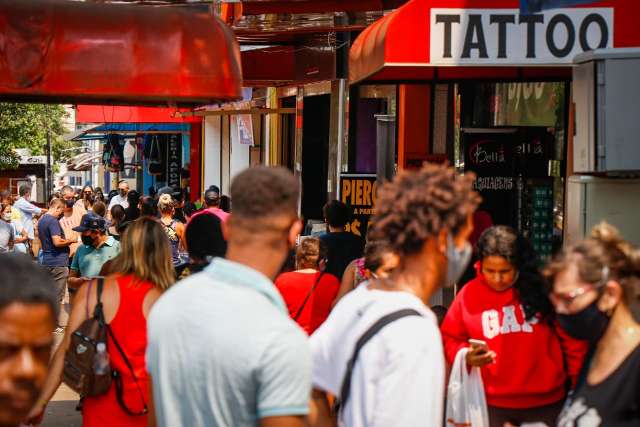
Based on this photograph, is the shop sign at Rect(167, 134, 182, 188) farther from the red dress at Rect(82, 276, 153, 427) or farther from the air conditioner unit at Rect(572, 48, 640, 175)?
the air conditioner unit at Rect(572, 48, 640, 175)

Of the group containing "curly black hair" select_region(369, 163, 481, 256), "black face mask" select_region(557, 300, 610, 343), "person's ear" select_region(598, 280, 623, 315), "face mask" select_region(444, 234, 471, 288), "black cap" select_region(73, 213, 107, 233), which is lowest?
"black cap" select_region(73, 213, 107, 233)

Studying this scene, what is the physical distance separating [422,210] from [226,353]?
0.88 m

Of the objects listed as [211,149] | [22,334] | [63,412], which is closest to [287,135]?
[211,149]

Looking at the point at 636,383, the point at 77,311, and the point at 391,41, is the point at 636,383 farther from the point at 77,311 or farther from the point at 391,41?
the point at 391,41

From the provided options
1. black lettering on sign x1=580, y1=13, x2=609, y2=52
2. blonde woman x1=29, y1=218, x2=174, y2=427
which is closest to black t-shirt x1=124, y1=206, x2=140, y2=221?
black lettering on sign x1=580, y1=13, x2=609, y2=52

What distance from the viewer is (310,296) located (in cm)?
762

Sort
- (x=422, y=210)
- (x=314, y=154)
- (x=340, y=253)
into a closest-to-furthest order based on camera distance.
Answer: (x=422, y=210) < (x=340, y=253) < (x=314, y=154)

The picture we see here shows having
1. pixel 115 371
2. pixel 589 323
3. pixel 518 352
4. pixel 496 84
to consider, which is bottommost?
pixel 115 371

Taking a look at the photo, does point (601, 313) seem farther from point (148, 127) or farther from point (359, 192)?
point (148, 127)

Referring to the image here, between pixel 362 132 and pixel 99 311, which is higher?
pixel 362 132

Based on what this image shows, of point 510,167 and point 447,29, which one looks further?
point 510,167

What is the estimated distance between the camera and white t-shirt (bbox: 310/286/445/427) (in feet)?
11.9

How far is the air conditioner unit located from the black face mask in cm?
205

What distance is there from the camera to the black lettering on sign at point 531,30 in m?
7.59
